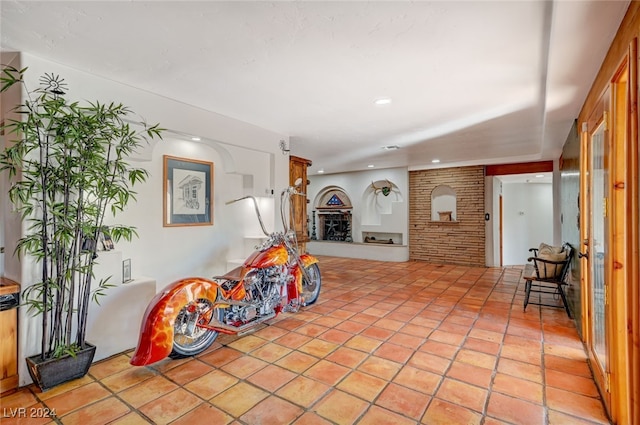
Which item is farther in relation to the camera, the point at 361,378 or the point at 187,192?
the point at 187,192

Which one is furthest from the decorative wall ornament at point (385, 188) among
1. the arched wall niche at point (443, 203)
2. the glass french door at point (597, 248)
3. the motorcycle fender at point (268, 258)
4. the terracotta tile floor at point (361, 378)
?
the glass french door at point (597, 248)

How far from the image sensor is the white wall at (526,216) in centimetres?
741

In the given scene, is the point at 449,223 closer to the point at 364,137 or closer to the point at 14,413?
the point at 364,137

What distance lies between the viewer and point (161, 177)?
3475 millimetres

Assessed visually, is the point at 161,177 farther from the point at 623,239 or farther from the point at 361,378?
the point at 623,239

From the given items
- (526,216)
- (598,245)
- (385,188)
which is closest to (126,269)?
(598,245)

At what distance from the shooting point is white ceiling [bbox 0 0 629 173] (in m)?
1.70

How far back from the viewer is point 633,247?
4.43 feet

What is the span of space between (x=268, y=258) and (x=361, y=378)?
55.2 inches

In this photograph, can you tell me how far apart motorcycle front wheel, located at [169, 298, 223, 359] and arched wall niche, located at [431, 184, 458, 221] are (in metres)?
6.14

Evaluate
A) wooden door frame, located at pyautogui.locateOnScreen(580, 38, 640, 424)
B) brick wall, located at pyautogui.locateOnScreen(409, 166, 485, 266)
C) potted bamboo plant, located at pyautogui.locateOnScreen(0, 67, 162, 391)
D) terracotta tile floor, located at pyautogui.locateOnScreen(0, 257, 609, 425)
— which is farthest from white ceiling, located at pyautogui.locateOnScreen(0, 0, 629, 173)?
brick wall, located at pyautogui.locateOnScreen(409, 166, 485, 266)

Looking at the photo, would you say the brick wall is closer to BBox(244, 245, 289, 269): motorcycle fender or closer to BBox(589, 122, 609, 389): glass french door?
BBox(589, 122, 609, 389): glass french door

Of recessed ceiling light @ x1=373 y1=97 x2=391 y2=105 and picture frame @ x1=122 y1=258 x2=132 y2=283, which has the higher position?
recessed ceiling light @ x1=373 y1=97 x2=391 y2=105

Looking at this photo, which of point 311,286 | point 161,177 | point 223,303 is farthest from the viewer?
point 311,286
